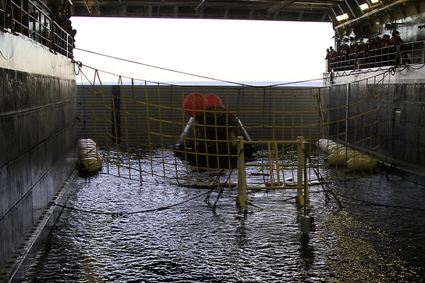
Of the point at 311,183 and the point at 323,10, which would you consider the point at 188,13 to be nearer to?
the point at 323,10

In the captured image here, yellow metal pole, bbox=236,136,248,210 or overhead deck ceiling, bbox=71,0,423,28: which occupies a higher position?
overhead deck ceiling, bbox=71,0,423,28

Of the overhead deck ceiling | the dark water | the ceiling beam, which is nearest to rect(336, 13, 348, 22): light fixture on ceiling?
the overhead deck ceiling

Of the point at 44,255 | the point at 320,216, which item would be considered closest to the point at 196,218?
the point at 320,216

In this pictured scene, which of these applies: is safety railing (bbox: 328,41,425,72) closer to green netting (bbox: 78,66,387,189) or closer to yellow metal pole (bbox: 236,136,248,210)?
green netting (bbox: 78,66,387,189)

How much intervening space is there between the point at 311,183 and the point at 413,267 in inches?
239

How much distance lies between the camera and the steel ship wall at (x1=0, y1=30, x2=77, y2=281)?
5871 mm

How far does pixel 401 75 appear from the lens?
1455cm

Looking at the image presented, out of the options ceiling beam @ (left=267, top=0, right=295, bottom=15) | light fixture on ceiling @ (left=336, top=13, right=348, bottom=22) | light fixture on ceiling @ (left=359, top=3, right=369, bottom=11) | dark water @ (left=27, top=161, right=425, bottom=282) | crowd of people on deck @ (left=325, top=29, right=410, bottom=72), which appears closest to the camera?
dark water @ (left=27, top=161, right=425, bottom=282)

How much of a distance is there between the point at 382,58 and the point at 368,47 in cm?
110

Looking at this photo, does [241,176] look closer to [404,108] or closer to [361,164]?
[361,164]

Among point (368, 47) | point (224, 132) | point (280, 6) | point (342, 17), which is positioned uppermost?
point (280, 6)

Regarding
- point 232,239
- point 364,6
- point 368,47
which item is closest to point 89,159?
point 232,239

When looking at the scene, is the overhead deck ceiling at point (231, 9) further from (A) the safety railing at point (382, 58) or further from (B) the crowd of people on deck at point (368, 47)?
(A) the safety railing at point (382, 58)

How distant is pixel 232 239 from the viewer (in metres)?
7.95
